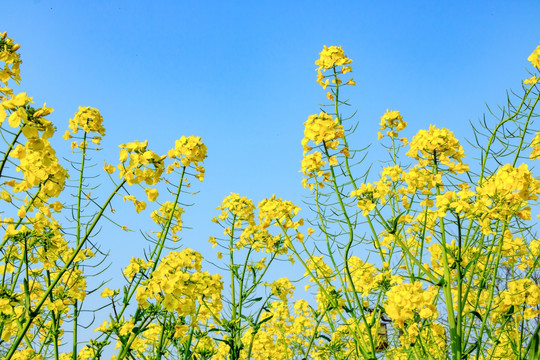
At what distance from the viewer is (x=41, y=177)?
85.1 inches

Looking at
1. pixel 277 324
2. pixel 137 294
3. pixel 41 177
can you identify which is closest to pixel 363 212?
pixel 137 294

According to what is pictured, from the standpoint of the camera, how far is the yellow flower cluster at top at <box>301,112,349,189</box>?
2893mm

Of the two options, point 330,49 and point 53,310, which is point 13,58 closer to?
point 53,310

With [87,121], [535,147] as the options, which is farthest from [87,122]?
[535,147]

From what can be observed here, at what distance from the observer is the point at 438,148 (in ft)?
9.42

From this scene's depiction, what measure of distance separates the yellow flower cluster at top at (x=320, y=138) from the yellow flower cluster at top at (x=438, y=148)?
0.48 m

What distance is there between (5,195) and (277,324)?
4.35 metres

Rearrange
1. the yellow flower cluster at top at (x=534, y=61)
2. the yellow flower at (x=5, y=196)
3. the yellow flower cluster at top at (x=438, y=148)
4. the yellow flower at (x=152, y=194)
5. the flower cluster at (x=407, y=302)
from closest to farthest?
the yellow flower at (x=5, y=196), the yellow flower at (x=152, y=194), the flower cluster at (x=407, y=302), the yellow flower cluster at top at (x=438, y=148), the yellow flower cluster at top at (x=534, y=61)

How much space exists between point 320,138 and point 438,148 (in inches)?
30.0

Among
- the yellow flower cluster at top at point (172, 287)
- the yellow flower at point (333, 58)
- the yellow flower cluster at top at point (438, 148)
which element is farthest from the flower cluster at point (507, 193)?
the yellow flower cluster at top at point (172, 287)

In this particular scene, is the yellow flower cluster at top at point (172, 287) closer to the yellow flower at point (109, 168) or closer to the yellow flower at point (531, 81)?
the yellow flower at point (109, 168)

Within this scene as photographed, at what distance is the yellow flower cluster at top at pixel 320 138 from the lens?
9.49ft

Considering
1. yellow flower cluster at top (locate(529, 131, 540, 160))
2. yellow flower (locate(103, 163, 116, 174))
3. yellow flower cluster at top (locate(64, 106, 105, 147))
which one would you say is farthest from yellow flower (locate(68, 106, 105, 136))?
yellow flower cluster at top (locate(529, 131, 540, 160))

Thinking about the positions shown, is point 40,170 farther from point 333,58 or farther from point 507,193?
point 507,193
